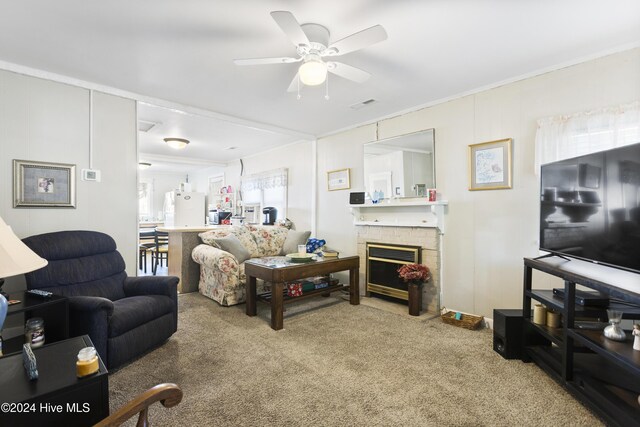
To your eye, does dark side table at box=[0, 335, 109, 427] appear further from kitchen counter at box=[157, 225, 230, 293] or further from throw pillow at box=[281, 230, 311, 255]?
throw pillow at box=[281, 230, 311, 255]

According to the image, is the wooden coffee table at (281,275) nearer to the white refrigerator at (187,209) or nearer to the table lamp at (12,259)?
the table lamp at (12,259)

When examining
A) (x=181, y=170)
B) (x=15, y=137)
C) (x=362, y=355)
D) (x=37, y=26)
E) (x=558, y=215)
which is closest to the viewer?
(x=37, y=26)

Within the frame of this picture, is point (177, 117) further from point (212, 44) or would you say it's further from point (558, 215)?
point (558, 215)

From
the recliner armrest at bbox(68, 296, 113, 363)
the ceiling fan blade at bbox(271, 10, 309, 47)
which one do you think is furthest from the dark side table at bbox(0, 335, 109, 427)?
the ceiling fan blade at bbox(271, 10, 309, 47)

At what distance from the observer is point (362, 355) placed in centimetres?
244

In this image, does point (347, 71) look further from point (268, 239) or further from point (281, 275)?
point (268, 239)

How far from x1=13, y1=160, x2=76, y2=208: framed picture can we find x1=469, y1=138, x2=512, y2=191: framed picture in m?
3.98

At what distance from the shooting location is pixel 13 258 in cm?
116

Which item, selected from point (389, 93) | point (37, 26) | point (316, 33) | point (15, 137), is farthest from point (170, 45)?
point (389, 93)

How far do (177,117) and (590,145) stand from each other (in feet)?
14.6

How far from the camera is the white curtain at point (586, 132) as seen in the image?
2.29 metres

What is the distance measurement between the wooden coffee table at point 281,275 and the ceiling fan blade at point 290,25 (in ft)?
6.64

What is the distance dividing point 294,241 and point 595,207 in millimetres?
3562

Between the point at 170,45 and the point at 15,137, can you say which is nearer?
the point at 170,45
